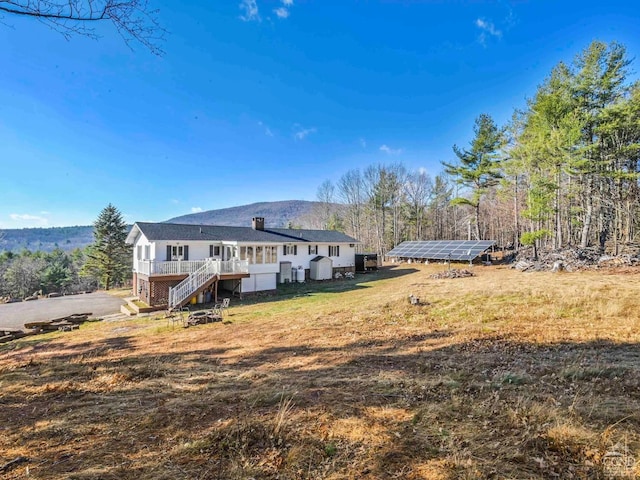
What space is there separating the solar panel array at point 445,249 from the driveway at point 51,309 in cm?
2676

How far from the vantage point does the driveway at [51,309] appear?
15697mm

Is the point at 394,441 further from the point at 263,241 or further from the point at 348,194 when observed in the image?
the point at 348,194

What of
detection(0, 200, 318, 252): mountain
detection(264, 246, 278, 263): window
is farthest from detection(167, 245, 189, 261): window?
detection(0, 200, 318, 252): mountain

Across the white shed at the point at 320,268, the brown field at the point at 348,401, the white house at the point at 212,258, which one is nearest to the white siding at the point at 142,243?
the white house at the point at 212,258

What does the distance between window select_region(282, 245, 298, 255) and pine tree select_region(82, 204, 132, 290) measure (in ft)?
80.5

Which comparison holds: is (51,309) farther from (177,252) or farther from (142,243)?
(177,252)

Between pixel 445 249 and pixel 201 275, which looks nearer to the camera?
pixel 201 275

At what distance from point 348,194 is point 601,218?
101ft

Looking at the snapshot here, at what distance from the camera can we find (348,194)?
47.2 metres

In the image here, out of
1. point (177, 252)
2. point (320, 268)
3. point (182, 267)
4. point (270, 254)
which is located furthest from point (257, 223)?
point (182, 267)

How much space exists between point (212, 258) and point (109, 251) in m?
24.5

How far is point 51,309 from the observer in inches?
715

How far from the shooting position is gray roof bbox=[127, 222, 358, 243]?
1920 cm

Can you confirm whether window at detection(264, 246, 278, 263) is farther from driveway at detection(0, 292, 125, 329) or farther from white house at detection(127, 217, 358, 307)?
driveway at detection(0, 292, 125, 329)
